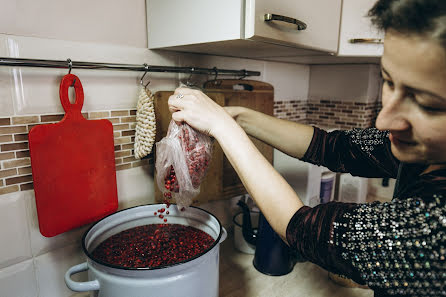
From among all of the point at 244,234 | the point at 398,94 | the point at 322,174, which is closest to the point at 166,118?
the point at 244,234

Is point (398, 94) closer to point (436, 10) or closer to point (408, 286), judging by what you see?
point (436, 10)

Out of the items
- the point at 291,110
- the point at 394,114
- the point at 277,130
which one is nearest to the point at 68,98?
the point at 277,130

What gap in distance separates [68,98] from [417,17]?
0.73 metres

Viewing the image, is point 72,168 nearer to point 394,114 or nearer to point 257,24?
point 257,24

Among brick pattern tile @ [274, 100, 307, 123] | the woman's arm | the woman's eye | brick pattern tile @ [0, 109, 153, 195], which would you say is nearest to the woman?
the woman's eye

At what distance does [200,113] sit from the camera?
64 centimetres

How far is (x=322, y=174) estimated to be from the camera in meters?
1.37

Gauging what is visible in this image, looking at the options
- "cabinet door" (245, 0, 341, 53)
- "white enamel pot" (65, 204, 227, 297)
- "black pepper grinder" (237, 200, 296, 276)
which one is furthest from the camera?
"black pepper grinder" (237, 200, 296, 276)

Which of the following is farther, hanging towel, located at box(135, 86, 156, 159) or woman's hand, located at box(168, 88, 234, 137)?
hanging towel, located at box(135, 86, 156, 159)

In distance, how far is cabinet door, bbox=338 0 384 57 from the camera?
1.06 metres

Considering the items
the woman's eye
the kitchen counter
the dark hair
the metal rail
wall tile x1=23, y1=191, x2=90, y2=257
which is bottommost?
the kitchen counter

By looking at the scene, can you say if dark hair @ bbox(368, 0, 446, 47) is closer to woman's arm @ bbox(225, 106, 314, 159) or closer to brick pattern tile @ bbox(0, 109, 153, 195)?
woman's arm @ bbox(225, 106, 314, 159)

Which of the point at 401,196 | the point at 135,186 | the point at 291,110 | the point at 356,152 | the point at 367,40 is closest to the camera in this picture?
the point at 401,196

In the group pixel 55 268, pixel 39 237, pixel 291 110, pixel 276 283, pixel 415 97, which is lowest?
pixel 276 283
